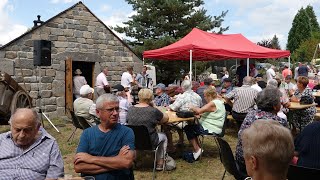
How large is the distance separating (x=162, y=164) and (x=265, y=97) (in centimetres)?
242

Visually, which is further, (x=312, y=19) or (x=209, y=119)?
(x=312, y=19)

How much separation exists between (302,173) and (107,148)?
5.40ft

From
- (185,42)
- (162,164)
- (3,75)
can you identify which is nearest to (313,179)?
(162,164)

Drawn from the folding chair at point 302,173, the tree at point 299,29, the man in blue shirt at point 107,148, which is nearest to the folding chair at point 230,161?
the man in blue shirt at point 107,148

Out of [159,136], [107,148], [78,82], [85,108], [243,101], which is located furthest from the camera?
[78,82]

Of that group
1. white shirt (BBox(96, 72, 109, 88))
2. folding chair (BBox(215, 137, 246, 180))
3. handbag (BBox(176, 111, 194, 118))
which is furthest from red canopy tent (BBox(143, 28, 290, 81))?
folding chair (BBox(215, 137, 246, 180))

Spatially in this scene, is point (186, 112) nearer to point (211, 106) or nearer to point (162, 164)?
point (211, 106)

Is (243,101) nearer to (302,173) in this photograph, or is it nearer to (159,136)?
(159,136)

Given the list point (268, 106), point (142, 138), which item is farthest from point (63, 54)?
point (268, 106)

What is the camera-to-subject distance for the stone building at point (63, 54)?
426 inches

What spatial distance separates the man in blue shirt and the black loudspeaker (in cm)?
669

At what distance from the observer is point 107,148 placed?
3.27 m

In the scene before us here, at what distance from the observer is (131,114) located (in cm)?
518

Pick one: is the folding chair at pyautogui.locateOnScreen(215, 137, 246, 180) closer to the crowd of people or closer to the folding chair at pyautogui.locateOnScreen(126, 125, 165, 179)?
the crowd of people
